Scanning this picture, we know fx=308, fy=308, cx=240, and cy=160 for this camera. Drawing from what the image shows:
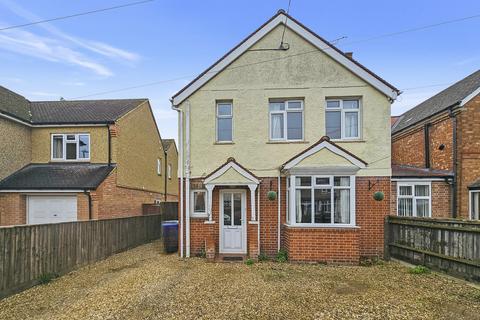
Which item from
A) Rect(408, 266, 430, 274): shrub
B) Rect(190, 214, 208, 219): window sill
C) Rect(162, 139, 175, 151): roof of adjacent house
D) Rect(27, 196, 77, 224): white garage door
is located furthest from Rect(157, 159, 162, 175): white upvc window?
Rect(408, 266, 430, 274): shrub

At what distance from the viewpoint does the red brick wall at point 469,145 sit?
12.7 meters

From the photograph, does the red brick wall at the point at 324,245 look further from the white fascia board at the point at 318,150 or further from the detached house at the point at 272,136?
the white fascia board at the point at 318,150

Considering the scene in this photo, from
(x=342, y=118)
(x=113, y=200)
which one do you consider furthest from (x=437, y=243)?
(x=113, y=200)

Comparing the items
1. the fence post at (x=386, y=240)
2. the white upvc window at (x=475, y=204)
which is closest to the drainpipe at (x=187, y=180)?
the fence post at (x=386, y=240)

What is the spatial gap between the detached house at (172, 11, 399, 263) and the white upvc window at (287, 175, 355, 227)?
47 millimetres

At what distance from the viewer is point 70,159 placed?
1597cm

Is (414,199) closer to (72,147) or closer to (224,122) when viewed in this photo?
(224,122)

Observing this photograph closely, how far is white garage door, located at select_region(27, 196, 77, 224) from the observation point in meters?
14.3

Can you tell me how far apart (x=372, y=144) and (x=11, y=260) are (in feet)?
35.5

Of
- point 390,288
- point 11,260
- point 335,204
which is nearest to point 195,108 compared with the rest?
point 335,204

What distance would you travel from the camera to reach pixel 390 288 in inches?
284

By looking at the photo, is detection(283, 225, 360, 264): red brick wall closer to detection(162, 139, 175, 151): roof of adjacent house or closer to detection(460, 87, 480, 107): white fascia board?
detection(460, 87, 480, 107): white fascia board

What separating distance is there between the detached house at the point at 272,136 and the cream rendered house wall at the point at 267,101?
0.12 feet

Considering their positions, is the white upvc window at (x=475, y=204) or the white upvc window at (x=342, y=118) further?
the white upvc window at (x=475, y=204)
